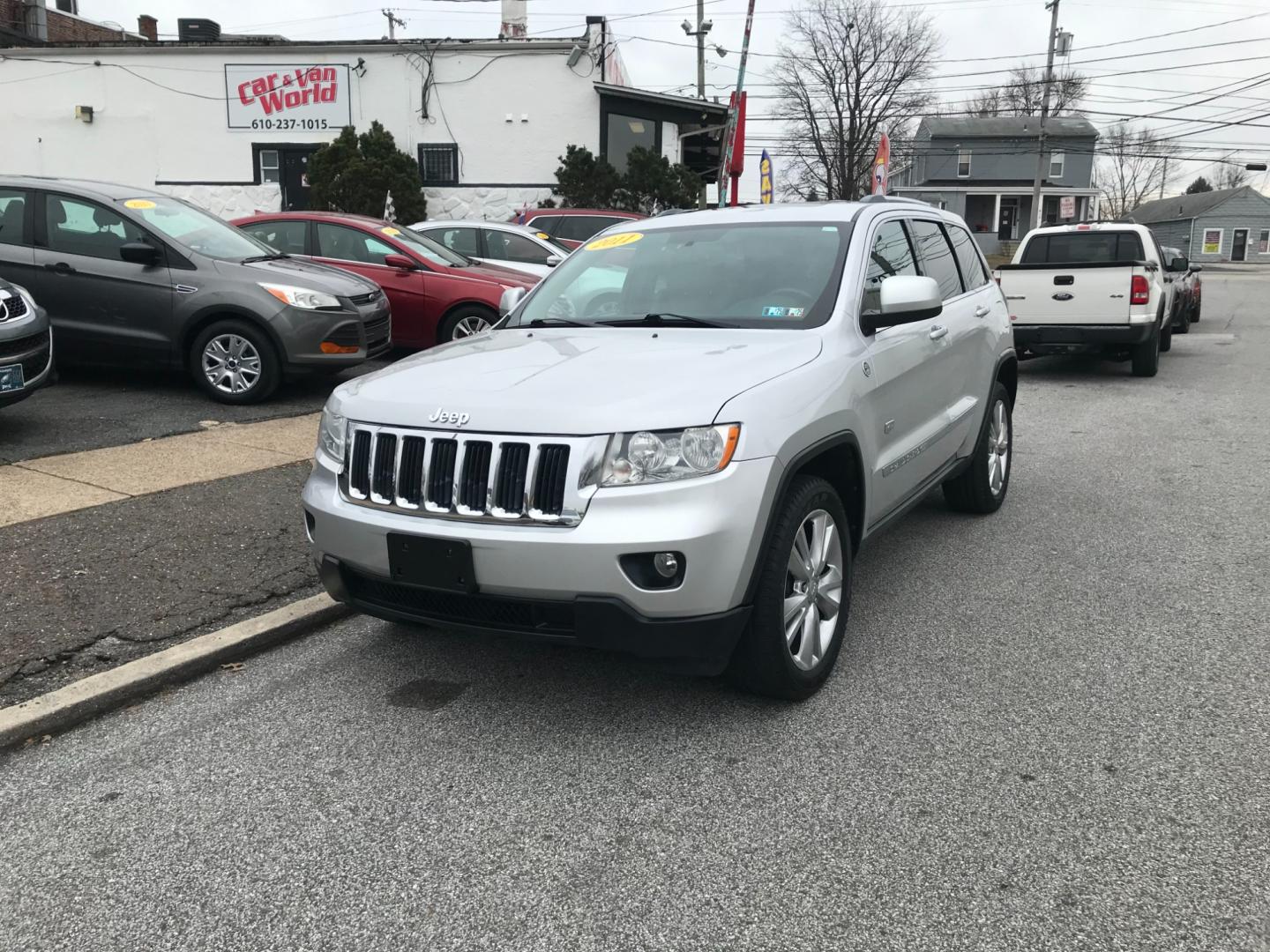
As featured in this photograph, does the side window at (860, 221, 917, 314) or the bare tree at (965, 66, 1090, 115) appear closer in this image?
the side window at (860, 221, 917, 314)

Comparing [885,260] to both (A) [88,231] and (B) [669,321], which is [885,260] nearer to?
(B) [669,321]

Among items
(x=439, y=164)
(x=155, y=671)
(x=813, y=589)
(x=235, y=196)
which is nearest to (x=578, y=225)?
(x=439, y=164)

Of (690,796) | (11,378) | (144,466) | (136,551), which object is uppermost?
(11,378)

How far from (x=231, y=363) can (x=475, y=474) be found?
601 centimetres

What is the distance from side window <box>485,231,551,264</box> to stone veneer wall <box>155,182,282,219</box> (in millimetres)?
12618

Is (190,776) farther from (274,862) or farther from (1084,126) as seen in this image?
(1084,126)

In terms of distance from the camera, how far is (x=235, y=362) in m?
8.50

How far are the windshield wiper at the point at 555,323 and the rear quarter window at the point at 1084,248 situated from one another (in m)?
10.7

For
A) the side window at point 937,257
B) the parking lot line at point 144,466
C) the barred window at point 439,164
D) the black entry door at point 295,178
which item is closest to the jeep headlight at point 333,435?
the parking lot line at point 144,466

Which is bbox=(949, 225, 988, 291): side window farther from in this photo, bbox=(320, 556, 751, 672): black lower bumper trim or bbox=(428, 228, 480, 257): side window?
bbox=(428, 228, 480, 257): side window

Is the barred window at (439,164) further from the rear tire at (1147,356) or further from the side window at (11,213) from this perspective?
the rear tire at (1147,356)

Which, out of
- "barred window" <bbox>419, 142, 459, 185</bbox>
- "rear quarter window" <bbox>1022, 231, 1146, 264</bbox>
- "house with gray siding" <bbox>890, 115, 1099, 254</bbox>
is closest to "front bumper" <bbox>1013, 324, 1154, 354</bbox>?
"rear quarter window" <bbox>1022, 231, 1146, 264</bbox>

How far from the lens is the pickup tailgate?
12117 mm

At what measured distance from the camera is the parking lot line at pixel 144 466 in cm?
577
